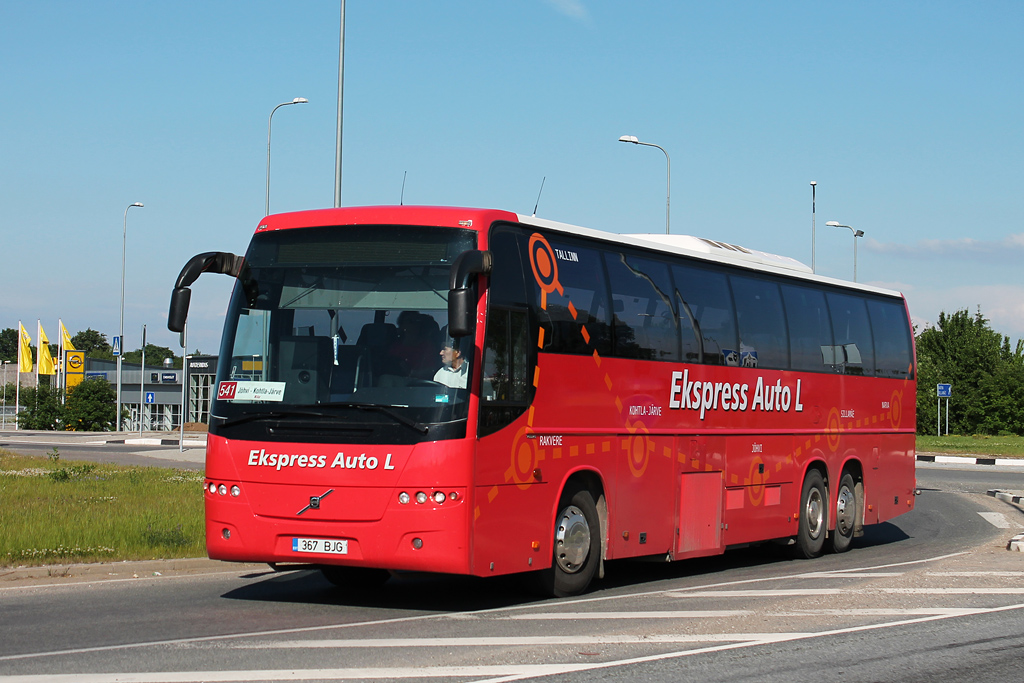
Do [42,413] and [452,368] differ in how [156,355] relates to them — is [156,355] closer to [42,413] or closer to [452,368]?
[42,413]

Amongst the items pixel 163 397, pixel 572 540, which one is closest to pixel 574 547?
pixel 572 540

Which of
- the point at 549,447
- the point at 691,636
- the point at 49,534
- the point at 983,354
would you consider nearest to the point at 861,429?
the point at 549,447

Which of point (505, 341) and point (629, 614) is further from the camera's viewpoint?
point (505, 341)

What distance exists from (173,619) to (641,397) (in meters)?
5.18

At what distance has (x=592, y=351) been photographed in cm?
1173

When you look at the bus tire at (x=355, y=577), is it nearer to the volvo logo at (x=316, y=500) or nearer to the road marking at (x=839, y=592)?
the volvo logo at (x=316, y=500)

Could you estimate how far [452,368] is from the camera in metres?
9.99

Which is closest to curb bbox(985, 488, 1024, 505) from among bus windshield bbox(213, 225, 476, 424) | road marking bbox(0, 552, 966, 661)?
road marking bbox(0, 552, 966, 661)

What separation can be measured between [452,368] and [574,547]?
242cm

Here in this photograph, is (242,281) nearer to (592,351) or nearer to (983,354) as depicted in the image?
(592,351)

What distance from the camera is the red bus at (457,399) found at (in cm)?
991

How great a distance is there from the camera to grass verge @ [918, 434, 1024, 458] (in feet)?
143

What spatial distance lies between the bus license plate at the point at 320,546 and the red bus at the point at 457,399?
12 mm

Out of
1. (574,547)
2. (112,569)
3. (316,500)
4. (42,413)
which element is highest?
(316,500)
